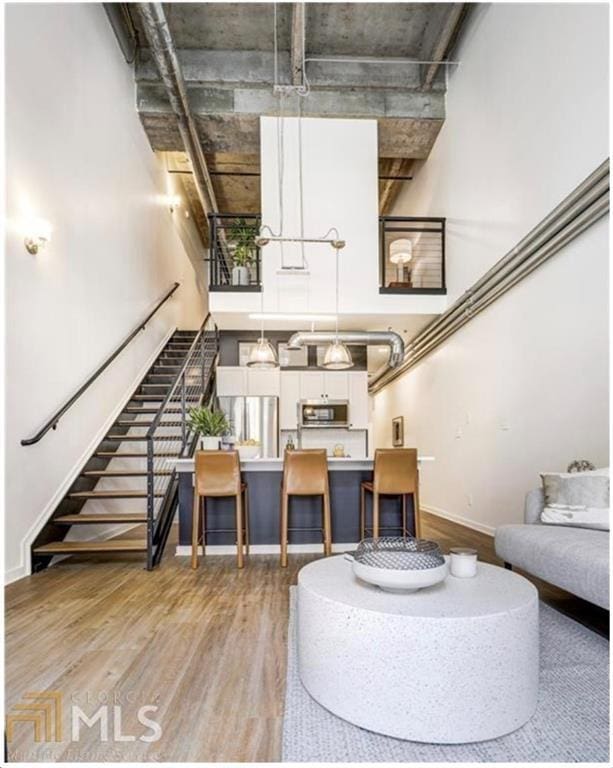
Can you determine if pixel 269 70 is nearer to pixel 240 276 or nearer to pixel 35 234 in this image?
pixel 240 276

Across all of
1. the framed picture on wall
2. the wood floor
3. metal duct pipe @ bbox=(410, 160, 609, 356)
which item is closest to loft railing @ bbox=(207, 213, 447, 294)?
metal duct pipe @ bbox=(410, 160, 609, 356)

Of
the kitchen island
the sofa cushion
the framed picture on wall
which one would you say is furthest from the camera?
the framed picture on wall

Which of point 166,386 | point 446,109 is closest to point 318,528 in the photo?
point 166,386

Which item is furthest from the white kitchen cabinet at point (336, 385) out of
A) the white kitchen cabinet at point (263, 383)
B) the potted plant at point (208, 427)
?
the potted plant at point (208, 427)

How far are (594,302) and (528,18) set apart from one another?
3059 mm

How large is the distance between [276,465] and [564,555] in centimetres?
278

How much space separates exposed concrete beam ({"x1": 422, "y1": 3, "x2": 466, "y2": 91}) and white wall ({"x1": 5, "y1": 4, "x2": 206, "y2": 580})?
A: 4.07 metres

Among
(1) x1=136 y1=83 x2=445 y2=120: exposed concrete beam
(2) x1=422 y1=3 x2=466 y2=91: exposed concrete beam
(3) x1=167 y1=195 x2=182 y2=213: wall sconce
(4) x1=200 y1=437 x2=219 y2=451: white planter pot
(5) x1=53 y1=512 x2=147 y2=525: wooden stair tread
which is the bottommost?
(5) x1=53 y1=512 x2=147 y2=525: wooden stair tread

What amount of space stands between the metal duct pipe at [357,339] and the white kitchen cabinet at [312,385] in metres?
1.18

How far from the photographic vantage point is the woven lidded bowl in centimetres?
201

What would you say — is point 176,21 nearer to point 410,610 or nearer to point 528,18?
point 528,18

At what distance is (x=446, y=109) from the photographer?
23.3 feet

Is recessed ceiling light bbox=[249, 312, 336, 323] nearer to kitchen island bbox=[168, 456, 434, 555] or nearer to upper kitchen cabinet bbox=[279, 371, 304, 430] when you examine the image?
upper kitchen cabinet bbox=[279, 371, 304, 430]

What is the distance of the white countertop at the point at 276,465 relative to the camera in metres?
4.78
